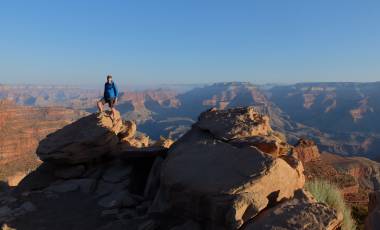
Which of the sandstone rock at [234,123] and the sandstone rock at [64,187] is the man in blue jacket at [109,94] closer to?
the sandstone rock at [64,187]

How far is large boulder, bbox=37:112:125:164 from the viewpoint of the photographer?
20938 millimetres

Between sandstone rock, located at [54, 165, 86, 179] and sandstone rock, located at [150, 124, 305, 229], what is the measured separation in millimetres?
7181

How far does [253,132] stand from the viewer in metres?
18.0

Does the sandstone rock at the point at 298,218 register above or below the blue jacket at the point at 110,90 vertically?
below

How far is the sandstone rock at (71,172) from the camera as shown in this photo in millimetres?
21031

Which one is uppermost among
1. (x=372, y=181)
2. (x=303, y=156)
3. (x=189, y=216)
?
(x=189, y=216)

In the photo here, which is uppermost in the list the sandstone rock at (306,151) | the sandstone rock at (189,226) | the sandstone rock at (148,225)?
the sandstone rock at (189,226)

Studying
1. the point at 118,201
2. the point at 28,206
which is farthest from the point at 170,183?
the point at 28,206

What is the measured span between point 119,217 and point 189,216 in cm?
314

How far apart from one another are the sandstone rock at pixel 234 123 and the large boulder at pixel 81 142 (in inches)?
217

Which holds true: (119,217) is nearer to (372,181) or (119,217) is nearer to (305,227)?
(305,227)

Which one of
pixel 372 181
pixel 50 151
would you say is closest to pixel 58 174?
pixel 50 151

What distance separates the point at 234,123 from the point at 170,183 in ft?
17.2

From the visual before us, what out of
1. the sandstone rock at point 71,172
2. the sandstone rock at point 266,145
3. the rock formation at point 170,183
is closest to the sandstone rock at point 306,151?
the rock formation at point 170,183
